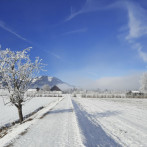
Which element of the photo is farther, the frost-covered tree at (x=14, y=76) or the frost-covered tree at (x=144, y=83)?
the frost-covered tree at (x=144, y=83)

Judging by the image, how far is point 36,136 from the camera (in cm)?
751

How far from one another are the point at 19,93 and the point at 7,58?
420 centimetres

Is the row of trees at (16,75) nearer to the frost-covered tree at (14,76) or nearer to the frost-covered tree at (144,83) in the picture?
the frost-covered tree at (14,76)

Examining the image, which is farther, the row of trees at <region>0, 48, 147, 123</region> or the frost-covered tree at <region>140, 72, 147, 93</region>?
the frost-covered tree at <region>140, 72, 147, 93</region>

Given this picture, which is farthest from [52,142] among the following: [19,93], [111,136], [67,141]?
[19,93]

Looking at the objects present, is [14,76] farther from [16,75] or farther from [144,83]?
[144,83]

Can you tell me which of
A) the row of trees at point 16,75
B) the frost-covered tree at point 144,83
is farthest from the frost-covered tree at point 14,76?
the frost-covered tree at point 144,83

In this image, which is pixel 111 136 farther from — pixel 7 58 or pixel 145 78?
pixel 145 78

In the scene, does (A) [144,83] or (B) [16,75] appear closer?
(B) [16,75]

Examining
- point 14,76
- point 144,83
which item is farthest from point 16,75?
point 144,83

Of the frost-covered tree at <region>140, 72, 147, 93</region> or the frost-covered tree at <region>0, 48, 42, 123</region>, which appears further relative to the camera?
the frost-covered tree at <region>140, 72, 147, 93</region>

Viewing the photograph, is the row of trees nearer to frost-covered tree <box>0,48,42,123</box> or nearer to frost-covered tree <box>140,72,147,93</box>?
frost-covered tree <box>0,48,42,123</box>

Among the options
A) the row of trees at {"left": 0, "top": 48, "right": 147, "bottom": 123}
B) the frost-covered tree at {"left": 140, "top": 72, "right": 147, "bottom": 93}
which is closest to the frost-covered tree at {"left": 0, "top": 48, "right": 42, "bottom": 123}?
the row of trees at {"left": 0, "top": 48, "right": 147, "bottom": 123}

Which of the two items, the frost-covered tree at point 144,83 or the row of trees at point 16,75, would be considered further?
the frost-covered tree at point 144,83
